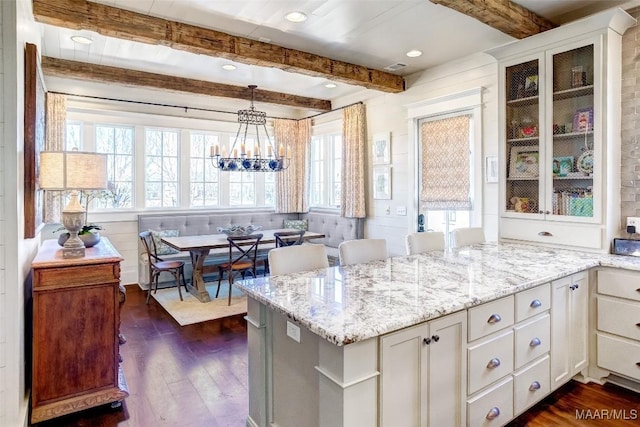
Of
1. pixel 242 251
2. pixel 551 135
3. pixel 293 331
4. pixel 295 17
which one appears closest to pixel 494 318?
pixel 293 331

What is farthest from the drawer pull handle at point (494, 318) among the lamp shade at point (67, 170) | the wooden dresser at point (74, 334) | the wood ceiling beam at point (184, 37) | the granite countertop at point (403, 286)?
the wood ceiling beam at point (184, 37)

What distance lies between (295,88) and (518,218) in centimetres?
363

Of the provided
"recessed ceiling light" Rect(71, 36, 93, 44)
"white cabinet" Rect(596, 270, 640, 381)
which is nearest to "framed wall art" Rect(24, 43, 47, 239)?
"recessed ceiling light" Rect(71, 36, 93, 44)

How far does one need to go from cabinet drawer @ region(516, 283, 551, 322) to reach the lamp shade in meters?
2.67

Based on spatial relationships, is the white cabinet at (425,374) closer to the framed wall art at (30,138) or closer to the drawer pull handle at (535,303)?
the drawer pull handle at (535,303)

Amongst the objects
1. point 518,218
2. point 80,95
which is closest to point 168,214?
point 80,95

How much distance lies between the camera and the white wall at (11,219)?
75.9 inches

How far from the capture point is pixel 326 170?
6.55m

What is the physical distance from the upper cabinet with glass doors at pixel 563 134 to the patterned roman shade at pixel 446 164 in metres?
0.77

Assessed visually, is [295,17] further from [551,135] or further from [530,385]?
[530,385]

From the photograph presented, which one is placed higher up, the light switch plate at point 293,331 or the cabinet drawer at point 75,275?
the cabinet drawer at point 75,275

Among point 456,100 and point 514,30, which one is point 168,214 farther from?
point 514,30

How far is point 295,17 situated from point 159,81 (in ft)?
8.22

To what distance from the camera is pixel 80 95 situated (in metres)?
5.09
